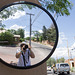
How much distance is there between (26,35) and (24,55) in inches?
11.6

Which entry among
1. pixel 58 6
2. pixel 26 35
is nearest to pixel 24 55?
pixel 26 35

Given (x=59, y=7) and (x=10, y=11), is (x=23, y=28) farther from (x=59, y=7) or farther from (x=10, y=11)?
(x=59, y=7)

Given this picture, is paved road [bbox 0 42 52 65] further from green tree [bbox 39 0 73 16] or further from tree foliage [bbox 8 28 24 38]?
green tree [bbox 39 0 73 16]

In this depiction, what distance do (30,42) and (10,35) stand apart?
1.00 feet

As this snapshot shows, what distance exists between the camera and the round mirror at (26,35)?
180cm

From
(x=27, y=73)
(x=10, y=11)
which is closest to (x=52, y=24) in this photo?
(x=10, y=11)

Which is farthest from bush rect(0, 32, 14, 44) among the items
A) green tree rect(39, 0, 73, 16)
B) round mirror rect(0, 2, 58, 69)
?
green tree rect(39, 0, 73, 16)

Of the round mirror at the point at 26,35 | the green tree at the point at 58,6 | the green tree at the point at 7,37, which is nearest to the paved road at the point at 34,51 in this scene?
the round mirror at the point at 26,35

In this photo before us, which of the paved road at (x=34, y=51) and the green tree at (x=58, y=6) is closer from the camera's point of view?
the paved road at (x=34, y=51)

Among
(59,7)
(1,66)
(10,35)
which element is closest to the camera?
(1,66)

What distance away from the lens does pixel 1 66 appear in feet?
5.86

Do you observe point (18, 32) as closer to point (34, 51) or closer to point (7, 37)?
point (7, 37)

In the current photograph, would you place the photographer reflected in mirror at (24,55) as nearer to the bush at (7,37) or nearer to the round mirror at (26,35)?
the round mirror at (26,35)

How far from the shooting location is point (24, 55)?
1.83m
